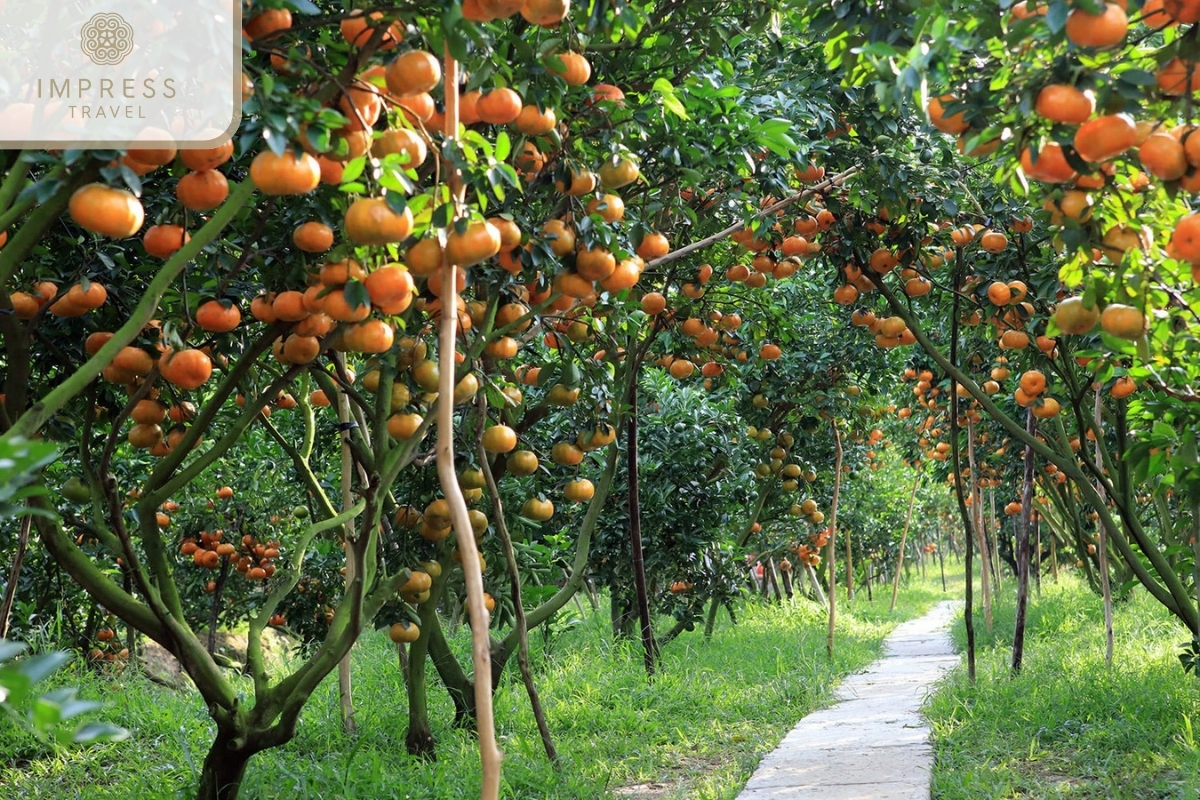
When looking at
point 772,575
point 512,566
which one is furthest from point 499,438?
point 772,575

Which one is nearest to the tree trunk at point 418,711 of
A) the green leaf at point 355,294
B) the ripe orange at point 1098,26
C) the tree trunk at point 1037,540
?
the green leaf at point 355,294

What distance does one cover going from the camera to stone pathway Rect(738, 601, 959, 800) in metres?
4.21

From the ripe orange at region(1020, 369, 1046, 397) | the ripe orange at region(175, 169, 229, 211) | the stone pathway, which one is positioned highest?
the ripe orange at region(175, 169, 229, 211)

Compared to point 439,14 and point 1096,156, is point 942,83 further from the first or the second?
point 439,14

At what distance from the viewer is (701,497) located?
7.68m

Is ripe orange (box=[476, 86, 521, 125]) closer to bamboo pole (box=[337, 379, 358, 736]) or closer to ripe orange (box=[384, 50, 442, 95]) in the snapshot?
ripe orange (box=[384, 50, 442, 95])

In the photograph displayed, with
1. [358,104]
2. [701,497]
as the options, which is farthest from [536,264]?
[701,497]

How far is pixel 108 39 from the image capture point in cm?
182

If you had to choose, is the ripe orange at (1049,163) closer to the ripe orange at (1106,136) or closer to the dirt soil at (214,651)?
the ripe orange at (1106,136)

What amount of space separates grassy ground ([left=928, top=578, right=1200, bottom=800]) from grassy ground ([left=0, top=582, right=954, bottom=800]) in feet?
3.06

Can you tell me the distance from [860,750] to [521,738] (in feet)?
5.38

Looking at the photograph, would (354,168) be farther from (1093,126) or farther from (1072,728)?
(1072,728)

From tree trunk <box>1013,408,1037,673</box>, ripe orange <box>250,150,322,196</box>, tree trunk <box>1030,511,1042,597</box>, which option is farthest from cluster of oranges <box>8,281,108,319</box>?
tree trunk <box>1030,511,1042,597</box>

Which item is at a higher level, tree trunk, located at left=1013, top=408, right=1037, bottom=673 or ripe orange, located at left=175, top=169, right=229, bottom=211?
ripe orange, located at left=175, top=169, right=229, bottom=211
